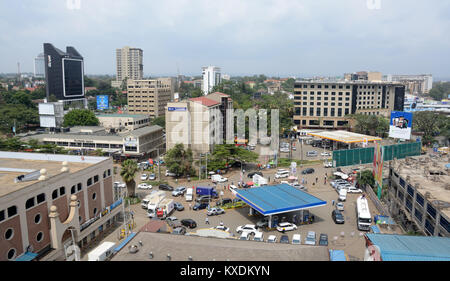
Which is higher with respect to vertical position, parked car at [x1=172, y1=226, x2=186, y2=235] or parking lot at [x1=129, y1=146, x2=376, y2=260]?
parked car at [x1=172, y1=226, x2=186, y2=235]

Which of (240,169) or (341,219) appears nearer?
(341,219)

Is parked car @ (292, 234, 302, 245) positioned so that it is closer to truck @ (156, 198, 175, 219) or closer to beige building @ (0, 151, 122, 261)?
truck @ (156, 198, 175, 219)

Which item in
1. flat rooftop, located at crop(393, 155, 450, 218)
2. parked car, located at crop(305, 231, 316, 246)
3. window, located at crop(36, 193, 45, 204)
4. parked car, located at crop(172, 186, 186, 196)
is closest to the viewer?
window, located at crop(36, 193, 45, 204)

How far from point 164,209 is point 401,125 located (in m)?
24.2

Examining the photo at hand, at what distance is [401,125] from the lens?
32.3 meters

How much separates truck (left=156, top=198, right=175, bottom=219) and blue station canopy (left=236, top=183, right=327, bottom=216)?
426 cm

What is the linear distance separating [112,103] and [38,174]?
3184 inches

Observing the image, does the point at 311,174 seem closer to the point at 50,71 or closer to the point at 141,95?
the point at 141,95

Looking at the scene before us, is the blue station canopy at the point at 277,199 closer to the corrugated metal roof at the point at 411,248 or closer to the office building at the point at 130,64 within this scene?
the corrugated metal roof at the point at 411,248

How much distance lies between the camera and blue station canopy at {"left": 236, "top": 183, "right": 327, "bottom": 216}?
721 inches

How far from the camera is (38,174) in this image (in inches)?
583

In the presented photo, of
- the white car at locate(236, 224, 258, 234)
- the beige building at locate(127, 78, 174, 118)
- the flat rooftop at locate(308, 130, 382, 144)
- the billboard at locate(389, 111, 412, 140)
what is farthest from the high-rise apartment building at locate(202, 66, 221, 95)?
the white car at locate(236, 224, 258, 234)

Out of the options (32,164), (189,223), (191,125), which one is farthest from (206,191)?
(191,125)
